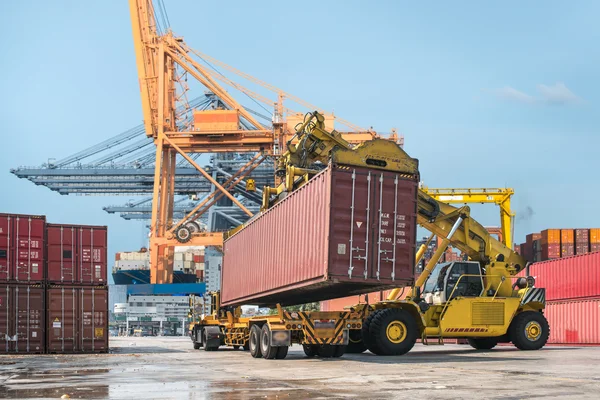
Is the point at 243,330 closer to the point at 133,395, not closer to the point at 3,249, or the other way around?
the point at 3,249

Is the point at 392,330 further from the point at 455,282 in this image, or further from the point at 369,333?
the point at 455,282

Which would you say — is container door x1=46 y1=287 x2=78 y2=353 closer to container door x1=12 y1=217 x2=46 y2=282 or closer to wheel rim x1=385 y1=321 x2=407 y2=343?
container door x1=12 y1=217 x2=46 y2=282

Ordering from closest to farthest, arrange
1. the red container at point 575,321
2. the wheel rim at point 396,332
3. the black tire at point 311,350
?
1. the wheel rim at point 396,332
2. the black tire at point 311,350
3. the red container at point 575,321

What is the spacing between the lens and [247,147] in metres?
58.4

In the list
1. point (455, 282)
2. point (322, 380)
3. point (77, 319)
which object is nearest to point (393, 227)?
point (455, 282)

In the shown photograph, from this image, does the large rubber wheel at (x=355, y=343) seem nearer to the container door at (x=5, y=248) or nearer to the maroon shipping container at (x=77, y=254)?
the maroon shipping container at (x=77, y=254)

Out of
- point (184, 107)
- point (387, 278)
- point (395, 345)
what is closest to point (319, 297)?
point (395, 345)

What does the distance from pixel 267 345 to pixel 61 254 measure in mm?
11599

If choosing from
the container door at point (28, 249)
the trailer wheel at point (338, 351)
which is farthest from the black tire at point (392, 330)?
the container door at point (28, 249)

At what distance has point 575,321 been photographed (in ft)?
106

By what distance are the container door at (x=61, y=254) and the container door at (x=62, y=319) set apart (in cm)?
45

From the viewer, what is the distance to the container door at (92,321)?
1155 inches

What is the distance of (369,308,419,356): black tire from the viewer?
818 inches

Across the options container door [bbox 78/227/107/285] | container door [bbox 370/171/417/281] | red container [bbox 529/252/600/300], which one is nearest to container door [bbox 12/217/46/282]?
container door [bbox 78/227/107/285]
